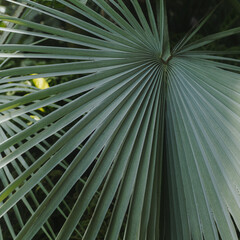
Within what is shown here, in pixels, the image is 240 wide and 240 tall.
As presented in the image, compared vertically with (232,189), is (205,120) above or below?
above

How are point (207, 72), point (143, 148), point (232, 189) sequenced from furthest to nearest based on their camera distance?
point (207, 72)
point (143, 148)
point (232, 189)

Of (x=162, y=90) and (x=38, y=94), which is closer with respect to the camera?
(x=38, y=94)

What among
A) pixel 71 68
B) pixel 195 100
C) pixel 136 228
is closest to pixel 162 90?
pixel 195 100

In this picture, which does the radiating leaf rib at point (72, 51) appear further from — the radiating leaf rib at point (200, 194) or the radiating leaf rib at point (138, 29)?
the radiating leaf rib at point (200, 194)

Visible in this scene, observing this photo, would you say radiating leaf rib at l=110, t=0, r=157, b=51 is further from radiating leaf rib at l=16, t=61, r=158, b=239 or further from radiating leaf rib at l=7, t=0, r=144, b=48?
radiating leaf rib at l=16, t=61, r=158, b=239

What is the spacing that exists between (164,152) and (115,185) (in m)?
0.19

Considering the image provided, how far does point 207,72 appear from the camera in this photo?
2.49ft

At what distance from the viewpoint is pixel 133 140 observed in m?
0.64

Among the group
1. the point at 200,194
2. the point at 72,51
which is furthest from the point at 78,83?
the point at 200,194

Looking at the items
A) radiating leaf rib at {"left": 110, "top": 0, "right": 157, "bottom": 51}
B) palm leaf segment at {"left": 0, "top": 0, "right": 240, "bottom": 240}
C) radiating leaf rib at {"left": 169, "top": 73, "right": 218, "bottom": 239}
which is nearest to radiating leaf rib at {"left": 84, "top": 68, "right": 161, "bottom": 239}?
palm leaf segment at {"left": 0, "top": 0, "right": 240, "bottom": 240}

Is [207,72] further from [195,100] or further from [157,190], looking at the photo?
[157,190]

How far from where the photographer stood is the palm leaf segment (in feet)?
1.84

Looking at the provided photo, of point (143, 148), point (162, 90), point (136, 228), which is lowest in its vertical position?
point (136, 228)

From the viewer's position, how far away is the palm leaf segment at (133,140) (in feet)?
1.84
